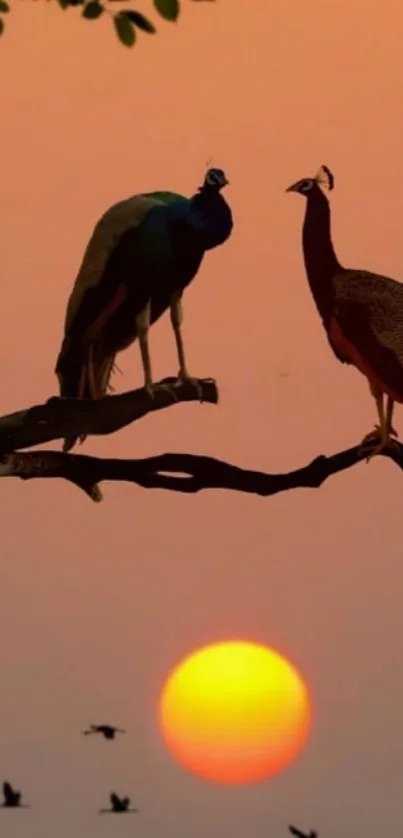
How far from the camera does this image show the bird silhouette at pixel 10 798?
4.48 ft

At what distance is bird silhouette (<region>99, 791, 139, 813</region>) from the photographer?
1.37m

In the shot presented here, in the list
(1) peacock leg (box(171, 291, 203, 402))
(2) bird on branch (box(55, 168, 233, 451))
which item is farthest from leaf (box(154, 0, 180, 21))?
(1) peacock leg (box(171, 291, 203, 402))

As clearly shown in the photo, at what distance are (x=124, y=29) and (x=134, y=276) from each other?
0.28 metres

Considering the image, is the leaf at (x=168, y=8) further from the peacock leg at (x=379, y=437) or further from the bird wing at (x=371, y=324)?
the peacock leg at (x=379, y=437)

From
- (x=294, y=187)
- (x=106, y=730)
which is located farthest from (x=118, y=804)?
(x=294, y=187)

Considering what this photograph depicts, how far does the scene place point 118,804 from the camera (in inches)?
54.1

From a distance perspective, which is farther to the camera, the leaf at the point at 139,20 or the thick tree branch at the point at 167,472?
the thick tree branch at the point at 167,472

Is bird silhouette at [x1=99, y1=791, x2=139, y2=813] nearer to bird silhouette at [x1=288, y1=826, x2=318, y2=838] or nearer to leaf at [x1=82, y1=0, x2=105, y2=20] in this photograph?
bird silhouette at [x1=288, y1=826, x2=318, y2=838]

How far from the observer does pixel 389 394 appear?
1438mm

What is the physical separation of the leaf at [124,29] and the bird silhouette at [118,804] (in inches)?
34.3

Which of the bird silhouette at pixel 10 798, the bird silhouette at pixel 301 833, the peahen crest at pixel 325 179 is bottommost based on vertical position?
the bird silhouette at pixel 301 833

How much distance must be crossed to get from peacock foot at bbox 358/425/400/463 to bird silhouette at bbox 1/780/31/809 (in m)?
0.56

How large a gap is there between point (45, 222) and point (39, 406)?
220 millimetres

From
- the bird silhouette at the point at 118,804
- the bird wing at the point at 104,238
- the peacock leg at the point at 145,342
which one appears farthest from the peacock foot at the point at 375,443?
the bird silhouette at the point at 118,804
